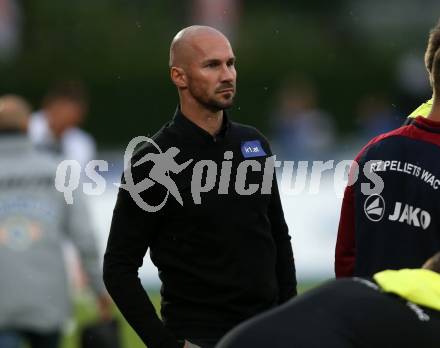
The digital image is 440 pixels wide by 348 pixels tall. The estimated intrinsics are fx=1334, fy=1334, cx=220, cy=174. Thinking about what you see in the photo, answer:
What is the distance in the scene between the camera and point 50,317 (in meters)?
7.18

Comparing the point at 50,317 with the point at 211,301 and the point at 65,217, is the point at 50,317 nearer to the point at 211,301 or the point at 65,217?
the point at 65,217

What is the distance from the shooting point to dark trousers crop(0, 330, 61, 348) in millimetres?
7156

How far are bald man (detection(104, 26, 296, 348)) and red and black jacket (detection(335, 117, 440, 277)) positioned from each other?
44cm

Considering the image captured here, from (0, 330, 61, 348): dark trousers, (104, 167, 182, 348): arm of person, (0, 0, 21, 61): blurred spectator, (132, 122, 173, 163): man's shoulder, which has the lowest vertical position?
(0, 0, 21, 61): blurred spectator

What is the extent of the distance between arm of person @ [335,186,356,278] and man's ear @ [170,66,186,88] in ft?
2.72

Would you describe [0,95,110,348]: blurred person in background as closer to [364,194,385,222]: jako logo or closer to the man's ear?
the man's ear

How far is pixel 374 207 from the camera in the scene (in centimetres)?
541

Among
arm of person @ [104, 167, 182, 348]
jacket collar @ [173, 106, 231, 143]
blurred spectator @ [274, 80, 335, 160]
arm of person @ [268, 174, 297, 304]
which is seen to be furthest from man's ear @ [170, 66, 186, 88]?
blurred spectator @ [274, 80, 335, 160]

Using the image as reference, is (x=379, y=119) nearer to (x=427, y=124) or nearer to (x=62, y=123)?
(x=62, y=123)

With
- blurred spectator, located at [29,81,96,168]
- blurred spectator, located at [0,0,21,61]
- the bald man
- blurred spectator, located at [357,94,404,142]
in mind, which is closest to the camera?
the bald man

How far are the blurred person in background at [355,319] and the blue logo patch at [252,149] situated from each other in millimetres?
1358

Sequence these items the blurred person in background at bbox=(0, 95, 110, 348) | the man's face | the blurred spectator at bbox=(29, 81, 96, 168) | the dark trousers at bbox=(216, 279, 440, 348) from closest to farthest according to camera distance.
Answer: the dark trousers at bbox=(216, 279, 440, 348), the man's face, the blurred person in background at bbox=(0, 95, 110, 348), the blurred spectator at bbox=(29, 81, 96, 168)

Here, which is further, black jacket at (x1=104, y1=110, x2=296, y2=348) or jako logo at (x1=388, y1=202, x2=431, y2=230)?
black jacket at (x1=104, y1=110, x2=296, y2=348)

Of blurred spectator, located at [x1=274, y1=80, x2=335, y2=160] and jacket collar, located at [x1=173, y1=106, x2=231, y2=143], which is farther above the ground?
jacket collar, located at [x1=173, y1=106, x2=231, y2=143]
